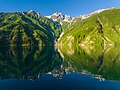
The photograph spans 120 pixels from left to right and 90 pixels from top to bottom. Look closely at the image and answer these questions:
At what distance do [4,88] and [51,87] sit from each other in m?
11.3

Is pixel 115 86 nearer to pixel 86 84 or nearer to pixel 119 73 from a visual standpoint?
pixel 86 84

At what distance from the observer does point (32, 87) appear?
60344 mm

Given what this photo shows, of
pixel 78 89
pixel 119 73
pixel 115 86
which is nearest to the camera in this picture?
pixel 78 89

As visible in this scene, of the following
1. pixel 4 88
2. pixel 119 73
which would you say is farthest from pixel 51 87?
pixel 119 73

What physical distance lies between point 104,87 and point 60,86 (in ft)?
35.7

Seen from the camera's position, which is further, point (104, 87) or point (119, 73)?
point (119, 73)

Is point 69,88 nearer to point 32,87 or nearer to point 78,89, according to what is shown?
point 78,89

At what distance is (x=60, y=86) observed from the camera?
6175cm

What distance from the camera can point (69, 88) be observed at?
59.4 meters

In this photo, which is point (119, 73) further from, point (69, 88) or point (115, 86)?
point (69, 88)

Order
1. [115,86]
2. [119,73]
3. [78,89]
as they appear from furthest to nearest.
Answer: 1. [119,73]
2. [115,86]
3. [78,89]

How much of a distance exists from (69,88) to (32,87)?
900cm

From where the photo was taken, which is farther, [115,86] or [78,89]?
[115,86]

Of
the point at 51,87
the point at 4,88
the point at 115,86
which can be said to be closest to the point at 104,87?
the point at 115,86
